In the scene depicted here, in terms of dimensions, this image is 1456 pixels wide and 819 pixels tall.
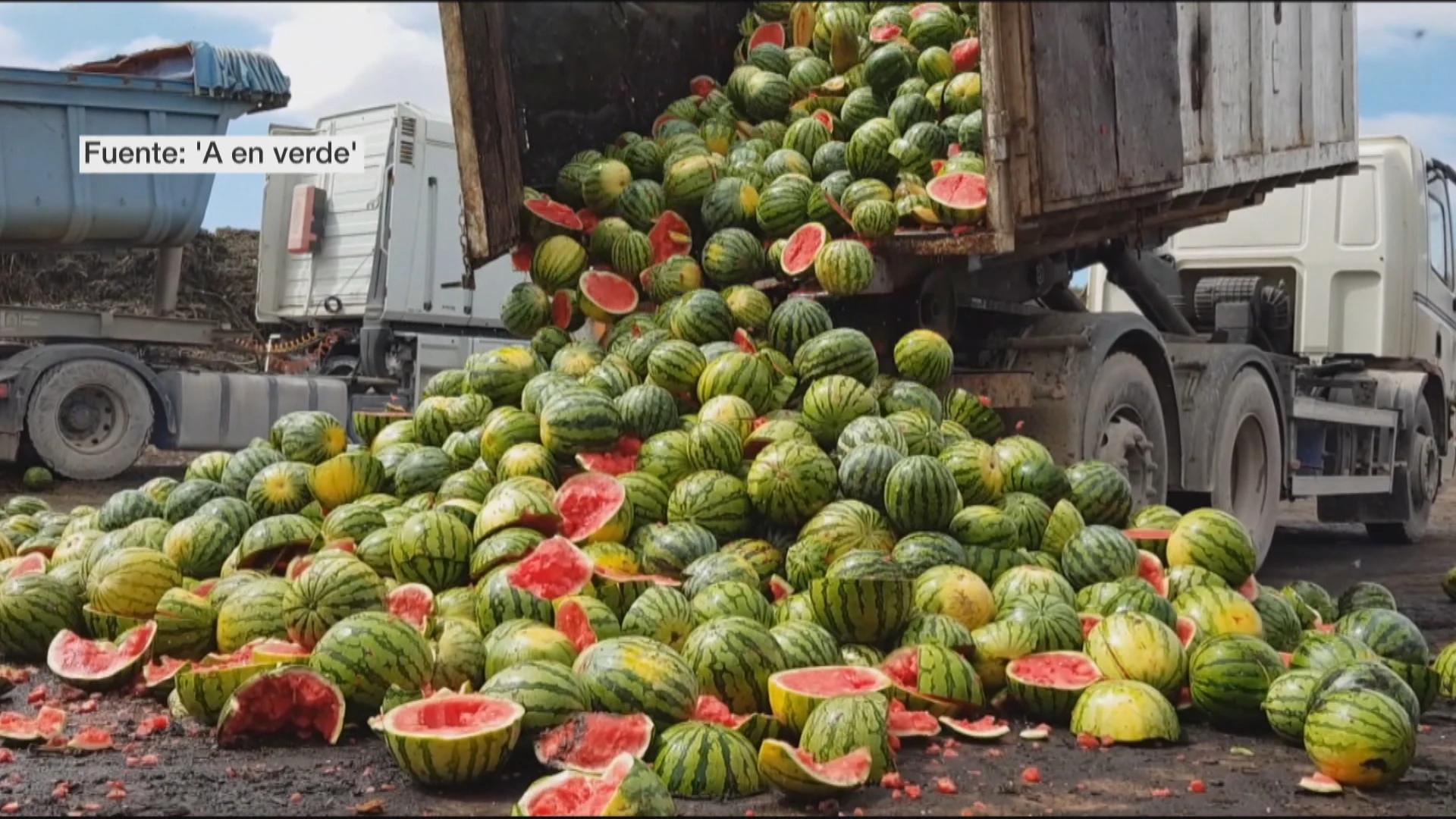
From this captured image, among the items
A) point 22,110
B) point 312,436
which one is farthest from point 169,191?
point 312,436

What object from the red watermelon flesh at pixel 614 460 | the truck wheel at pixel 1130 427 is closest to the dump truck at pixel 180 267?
the red watermelon flesh at pixel 614 460

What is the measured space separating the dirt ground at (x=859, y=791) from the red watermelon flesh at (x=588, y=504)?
3.84 feet

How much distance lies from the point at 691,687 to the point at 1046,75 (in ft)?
11.5

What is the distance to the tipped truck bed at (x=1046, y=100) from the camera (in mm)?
5707

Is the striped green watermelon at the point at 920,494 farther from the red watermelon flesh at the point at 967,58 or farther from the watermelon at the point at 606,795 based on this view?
the red watermelon flesh at the point at 967,58

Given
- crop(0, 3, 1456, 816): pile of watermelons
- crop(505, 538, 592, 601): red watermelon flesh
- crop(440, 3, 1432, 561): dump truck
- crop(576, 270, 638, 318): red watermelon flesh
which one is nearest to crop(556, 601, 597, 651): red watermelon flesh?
crop(0, 3, 1456, 816): pile of watermelons

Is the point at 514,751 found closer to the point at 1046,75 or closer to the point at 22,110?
the point at 1046,75

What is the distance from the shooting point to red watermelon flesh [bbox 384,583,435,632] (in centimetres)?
427

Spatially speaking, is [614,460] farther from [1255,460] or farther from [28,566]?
[1255,460]

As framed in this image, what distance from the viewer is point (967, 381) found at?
20.7ft

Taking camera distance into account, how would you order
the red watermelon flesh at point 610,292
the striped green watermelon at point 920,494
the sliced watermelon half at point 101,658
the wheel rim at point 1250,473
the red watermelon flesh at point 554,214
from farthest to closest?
the wheel rim at point 1250,473, the red watermelon flesh at point 554,214, the red watermelon flesh at point 610,292, the striped green watermelon at point 920,494, the sliced watermelon half at point 101,658

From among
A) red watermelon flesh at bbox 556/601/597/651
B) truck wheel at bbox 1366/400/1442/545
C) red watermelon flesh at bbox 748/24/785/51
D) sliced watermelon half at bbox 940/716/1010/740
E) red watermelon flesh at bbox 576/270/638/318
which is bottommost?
truck wheel at bbox 1366/400/1442/545

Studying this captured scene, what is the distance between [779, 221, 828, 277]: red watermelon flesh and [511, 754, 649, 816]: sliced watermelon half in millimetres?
3499

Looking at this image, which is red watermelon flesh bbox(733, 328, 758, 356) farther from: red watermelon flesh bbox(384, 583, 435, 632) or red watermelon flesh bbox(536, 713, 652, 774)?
red watermelon flesh bbox(536, 713, 652, 774)
